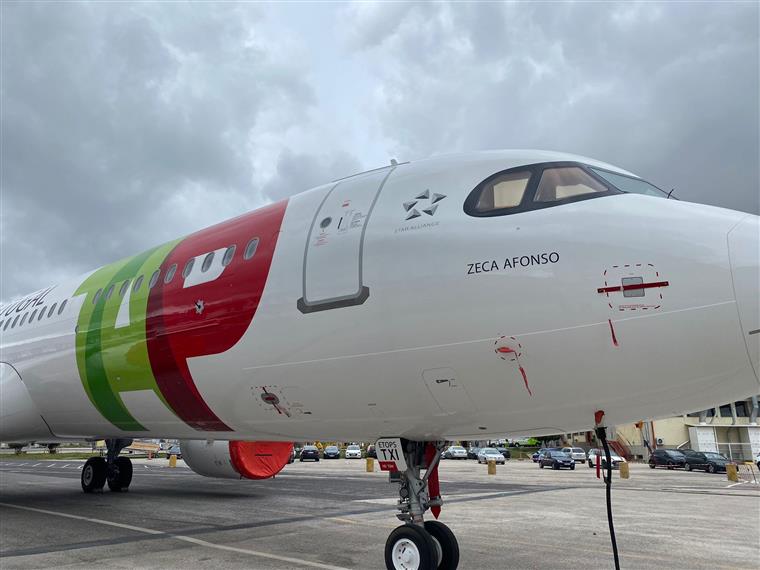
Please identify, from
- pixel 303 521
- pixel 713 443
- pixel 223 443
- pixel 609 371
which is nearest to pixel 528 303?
pixel 609 371

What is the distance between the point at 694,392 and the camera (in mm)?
4633

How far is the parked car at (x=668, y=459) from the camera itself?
108 feet

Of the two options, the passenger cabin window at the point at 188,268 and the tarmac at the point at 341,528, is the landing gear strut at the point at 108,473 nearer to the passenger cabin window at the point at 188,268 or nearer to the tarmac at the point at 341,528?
the tarmac at the point at 341,528

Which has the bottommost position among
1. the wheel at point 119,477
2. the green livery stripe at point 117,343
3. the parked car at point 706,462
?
the parked car at point 706,462

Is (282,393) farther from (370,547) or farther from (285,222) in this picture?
(370,547)

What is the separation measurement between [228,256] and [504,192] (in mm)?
3319

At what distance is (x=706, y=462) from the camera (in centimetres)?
3059

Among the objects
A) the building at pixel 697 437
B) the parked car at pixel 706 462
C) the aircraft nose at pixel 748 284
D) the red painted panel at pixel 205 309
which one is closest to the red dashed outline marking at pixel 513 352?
the aircraft nose at pixel 748 284

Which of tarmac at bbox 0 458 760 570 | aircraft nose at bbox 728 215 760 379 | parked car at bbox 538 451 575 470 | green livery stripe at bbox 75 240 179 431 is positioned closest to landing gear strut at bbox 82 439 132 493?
tarmac at bbox 0 458 760 570

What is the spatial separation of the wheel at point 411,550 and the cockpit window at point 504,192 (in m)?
2.92

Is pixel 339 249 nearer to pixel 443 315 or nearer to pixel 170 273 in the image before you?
pixel 443 315

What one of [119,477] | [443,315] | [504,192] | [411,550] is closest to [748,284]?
[504,192]

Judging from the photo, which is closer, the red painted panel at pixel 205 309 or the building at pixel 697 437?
the red painted panel at pixel 205 309

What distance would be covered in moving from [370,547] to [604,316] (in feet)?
16.8
